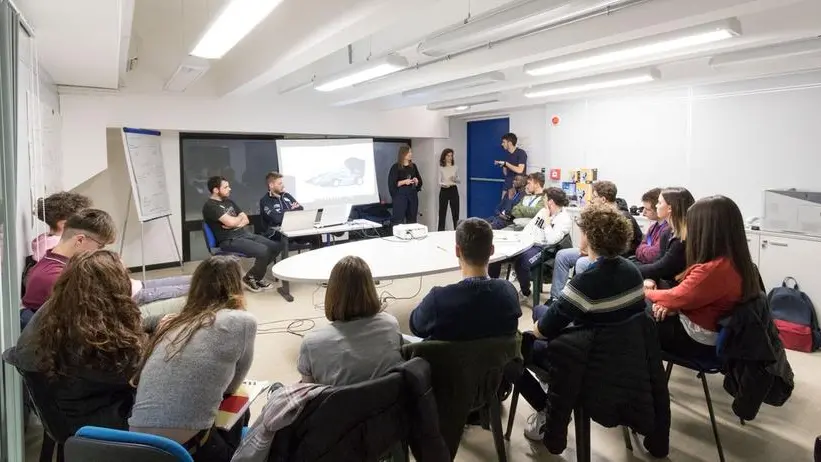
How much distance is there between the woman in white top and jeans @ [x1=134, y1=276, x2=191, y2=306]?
5.10 m

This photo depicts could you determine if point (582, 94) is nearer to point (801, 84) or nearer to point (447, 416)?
point (801, 84)

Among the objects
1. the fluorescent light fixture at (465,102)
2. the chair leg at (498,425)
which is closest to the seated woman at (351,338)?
the chair leg at (498,425)

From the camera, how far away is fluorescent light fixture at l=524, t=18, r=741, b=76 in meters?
2.97

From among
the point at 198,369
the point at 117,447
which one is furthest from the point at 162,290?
the point at 117,447

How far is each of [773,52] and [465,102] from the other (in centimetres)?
353

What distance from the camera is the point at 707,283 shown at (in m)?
2.25

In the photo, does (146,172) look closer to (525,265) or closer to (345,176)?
(345,176)

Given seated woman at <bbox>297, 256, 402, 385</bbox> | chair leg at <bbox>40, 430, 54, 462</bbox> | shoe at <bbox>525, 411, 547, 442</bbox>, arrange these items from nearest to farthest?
seated woman at <bbox>297, 256, 402, 385</bbox> → chair leg at <bbox>40, 430, 54, 462</bbox> → shoe at <bbox>525, 411, 547, 442</bbox>

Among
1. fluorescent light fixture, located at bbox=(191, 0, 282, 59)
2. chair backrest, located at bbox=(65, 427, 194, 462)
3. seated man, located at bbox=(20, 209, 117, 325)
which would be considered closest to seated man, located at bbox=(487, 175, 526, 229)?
fluorescent light fixture, located at bbox=(191, 0, 282, 59)

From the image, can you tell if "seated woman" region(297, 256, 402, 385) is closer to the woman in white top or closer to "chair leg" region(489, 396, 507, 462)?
"chair leg" region(489, 396, 507, 462)

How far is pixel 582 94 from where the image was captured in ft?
19.1

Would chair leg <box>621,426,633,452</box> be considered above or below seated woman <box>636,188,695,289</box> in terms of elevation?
below

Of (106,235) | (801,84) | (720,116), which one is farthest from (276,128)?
(801,84)

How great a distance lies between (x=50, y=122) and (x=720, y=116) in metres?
6.01
